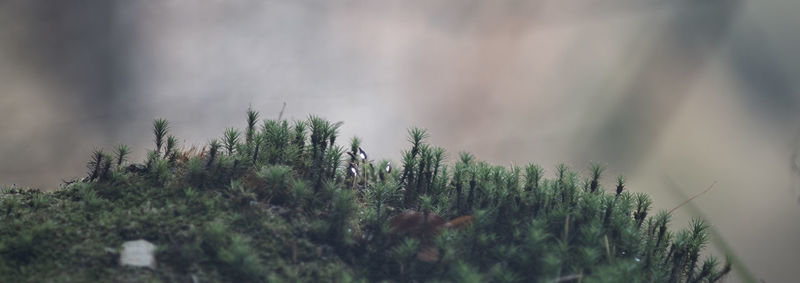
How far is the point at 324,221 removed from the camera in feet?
7.36

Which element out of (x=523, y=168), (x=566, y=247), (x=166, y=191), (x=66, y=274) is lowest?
(x=66, y=274)

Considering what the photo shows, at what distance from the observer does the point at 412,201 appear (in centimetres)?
254

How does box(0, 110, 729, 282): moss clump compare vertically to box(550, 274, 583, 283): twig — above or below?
above

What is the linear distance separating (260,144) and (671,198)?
2.61 meters

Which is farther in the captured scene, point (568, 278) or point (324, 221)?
point (324, 221)

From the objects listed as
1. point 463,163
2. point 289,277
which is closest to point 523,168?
point 463,163

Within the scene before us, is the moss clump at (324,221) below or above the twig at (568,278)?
above

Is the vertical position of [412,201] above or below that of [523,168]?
below

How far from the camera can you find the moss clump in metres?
2.03

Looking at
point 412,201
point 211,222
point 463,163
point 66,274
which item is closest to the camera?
point 66,274

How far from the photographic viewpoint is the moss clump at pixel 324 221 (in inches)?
79.9

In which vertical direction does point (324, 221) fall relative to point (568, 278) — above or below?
above

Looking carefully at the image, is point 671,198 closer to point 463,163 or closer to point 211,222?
point 463,163

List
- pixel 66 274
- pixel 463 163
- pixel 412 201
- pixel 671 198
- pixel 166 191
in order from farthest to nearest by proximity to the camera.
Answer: pixel 671 198 → pixel 463 163 → pixel 412 201 → pixel 166 191 → pixel 66 274
